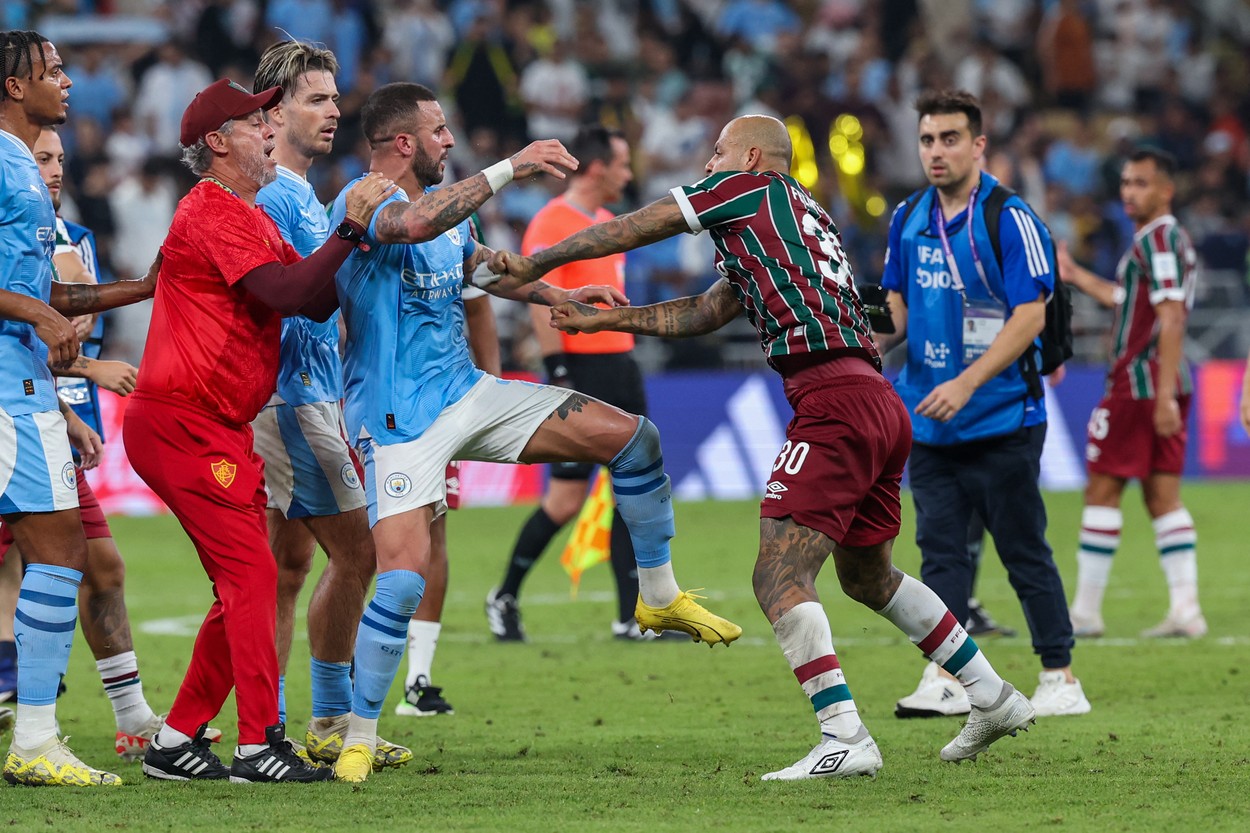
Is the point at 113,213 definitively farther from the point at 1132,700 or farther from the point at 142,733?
the point at 1132,700

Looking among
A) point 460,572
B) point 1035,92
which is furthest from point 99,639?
point 1035,92

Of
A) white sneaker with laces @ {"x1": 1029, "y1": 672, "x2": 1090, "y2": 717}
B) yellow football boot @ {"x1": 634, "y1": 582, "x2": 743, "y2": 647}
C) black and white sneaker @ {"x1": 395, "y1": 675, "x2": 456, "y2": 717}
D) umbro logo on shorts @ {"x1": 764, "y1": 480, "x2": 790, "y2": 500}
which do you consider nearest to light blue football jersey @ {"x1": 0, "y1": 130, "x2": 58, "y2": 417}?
yellow football boot @ {"x1": 634, "y1": 582, "x2": 743, "y2": 647}

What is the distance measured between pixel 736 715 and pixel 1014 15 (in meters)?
20.4

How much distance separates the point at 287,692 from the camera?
8.48 m

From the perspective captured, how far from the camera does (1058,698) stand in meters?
7.52

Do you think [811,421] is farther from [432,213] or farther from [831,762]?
[432,213]

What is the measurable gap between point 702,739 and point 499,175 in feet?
8.43

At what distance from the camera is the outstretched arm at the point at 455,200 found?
5879mm

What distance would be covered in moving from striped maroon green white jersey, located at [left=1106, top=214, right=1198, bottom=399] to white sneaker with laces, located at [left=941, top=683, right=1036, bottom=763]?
455 cm

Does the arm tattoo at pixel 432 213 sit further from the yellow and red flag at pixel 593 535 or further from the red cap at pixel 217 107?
the yellow and red flag at pixel 593 535

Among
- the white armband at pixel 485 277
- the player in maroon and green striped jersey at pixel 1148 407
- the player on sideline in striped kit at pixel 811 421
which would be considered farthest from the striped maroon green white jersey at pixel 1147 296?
the white armband at pixel 485 277

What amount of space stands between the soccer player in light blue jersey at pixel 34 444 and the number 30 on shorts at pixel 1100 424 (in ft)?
21.4

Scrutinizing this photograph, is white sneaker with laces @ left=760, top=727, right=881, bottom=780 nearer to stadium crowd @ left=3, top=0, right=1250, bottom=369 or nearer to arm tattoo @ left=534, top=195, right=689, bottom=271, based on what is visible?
arm tattoo @ left=534, top=195, right=689, bottom=271

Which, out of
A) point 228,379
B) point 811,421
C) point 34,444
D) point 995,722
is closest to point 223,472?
point 228,379
